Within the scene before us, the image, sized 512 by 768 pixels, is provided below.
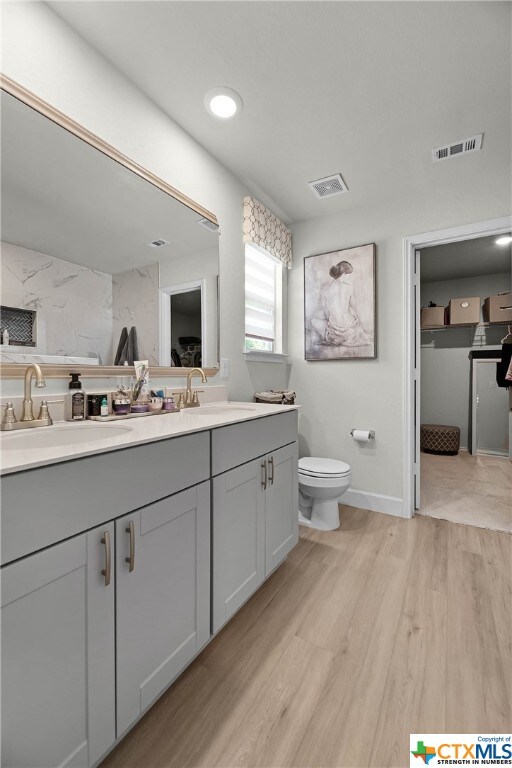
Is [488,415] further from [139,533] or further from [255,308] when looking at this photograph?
[139,533]

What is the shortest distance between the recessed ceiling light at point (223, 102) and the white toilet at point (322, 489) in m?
2.17

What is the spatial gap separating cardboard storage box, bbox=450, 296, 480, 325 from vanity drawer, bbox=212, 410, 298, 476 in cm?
372

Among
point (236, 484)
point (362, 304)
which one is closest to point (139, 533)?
point (236, 484)

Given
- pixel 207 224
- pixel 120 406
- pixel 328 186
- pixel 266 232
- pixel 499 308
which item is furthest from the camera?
pixel 499 308

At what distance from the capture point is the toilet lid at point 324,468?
88.2 inches

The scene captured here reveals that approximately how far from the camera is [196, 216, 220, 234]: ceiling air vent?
2.02 m

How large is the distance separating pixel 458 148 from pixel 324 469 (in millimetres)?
2220

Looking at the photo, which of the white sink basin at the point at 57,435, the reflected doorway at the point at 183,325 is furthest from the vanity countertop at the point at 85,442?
the reflected doorway at the point at 183,325

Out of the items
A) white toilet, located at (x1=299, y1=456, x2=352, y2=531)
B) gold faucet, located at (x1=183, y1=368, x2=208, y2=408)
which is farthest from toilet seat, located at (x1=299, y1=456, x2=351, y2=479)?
gold faucet, located at (x1=183, y1=368, x2=208, y2=408)

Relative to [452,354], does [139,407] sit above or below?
below

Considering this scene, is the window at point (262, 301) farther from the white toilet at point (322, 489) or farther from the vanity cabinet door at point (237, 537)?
the vanity cabinet door at point (237, 537)

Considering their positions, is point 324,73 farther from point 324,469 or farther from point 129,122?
point 324,469

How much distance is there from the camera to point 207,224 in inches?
81.4

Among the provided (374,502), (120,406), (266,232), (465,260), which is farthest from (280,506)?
(465,260)
